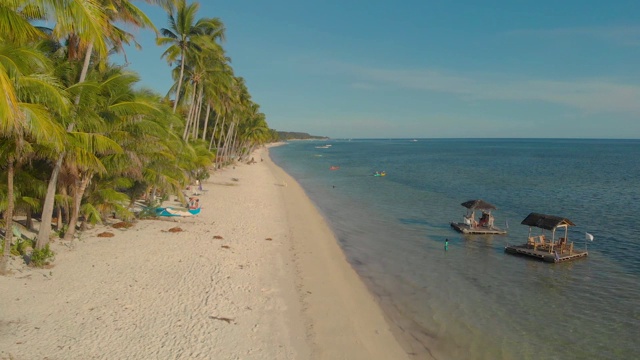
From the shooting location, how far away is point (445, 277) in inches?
618

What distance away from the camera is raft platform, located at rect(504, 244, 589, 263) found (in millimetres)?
17984

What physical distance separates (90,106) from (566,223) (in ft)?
64.2

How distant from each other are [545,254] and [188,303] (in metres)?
15.3

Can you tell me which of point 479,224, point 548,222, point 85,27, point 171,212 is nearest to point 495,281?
point 548,222

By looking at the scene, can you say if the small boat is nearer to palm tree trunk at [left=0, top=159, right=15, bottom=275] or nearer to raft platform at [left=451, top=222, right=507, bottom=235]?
palm tree trunk at [left=0, top=159, right=15, bottom=275]

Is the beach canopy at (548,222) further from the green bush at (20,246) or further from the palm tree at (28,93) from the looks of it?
the green bush at (20,246)

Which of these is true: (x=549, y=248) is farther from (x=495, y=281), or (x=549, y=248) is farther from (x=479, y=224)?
(x=479, y=224)

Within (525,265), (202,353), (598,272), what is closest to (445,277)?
(525,265)

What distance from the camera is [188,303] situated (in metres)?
10.8

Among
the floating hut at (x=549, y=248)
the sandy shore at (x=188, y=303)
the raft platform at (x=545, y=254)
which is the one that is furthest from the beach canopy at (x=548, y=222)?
the sandy shore at (x=188, y=303)

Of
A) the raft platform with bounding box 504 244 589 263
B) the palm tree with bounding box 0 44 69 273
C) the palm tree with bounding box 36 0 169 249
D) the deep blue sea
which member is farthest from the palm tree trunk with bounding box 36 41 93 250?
the raft platform with bounding box 504 244 589 263

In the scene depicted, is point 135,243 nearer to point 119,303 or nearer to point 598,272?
Result: point 119,303

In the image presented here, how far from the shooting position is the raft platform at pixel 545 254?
17984 mm

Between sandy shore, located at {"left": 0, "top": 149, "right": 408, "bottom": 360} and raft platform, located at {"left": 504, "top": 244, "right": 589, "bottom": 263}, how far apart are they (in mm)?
8297
